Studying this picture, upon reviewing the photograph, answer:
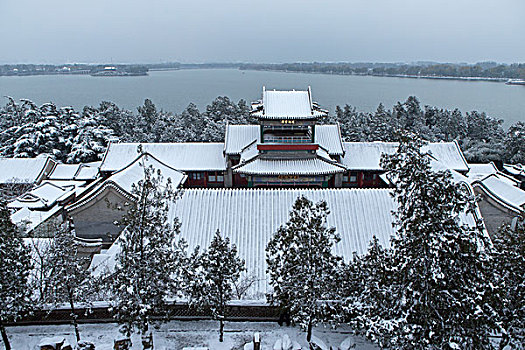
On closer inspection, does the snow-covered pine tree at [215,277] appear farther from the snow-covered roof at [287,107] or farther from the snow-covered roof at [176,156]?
the snow-covered roof at [176,156]

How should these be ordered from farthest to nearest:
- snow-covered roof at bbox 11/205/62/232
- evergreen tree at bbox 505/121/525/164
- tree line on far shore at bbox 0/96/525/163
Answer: tree line on far shore at bbox 0/96/525/163
evergreen tree at bbox 505/121/525/164
snow-covered roof at bbox 11/205/62/232

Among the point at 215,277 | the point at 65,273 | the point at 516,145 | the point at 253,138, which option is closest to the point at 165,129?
the point at 253,138

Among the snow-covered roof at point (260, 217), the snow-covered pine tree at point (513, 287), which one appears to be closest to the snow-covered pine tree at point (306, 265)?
the snow-covered roof at point (260, 217)

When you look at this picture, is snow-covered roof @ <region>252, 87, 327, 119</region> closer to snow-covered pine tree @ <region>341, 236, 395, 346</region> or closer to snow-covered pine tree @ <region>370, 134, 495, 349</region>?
snow-covered pine tree @ <region>341, 236, 395, 346</region>

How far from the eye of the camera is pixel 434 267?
26.0ft

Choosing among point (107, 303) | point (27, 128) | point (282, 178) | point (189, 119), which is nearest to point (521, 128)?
point (282, 178)

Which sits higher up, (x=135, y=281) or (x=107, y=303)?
(x=135, y=281)

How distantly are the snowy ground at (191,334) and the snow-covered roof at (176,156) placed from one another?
1866 cm

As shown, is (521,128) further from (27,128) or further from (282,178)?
(27,128)

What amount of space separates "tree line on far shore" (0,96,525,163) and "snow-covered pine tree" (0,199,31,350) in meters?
30.3

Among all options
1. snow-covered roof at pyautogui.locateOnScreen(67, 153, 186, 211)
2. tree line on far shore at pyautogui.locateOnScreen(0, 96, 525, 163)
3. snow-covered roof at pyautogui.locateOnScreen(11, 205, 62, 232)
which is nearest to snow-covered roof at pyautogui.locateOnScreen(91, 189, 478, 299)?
snow-covered roof at pyautogui.locateOnScreen(67, 153, 186, 211)

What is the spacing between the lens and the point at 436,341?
8.21 meters

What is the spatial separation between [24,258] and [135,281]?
377 cm

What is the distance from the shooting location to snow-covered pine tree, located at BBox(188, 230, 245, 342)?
36.8 ft
